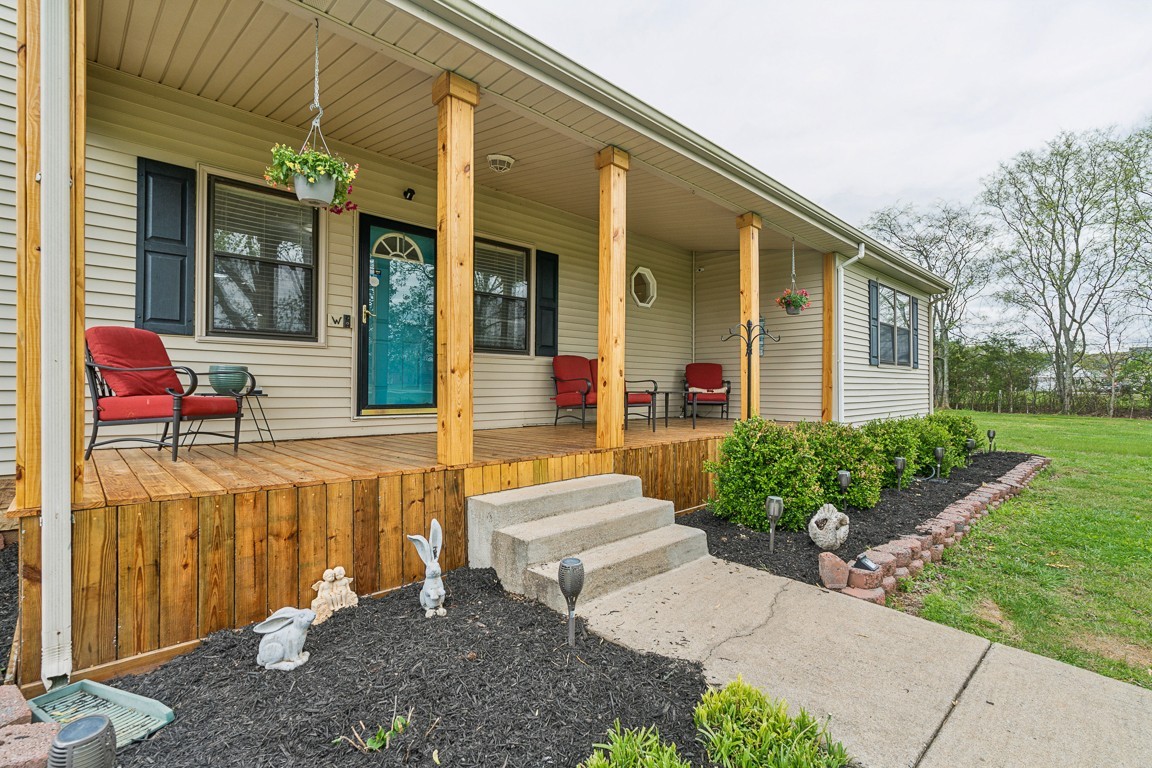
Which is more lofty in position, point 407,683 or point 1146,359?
point 1146,359

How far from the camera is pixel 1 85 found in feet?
10.6

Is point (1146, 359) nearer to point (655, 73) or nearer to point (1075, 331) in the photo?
point (1075, 331)

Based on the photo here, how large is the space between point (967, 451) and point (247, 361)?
8.58 m

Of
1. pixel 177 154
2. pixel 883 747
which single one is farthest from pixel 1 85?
pixel 883 747

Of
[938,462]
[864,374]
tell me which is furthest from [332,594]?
[864,374]


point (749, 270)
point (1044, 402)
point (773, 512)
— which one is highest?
point (749, 270)

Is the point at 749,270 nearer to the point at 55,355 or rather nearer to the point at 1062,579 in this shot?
the point at 1062,579

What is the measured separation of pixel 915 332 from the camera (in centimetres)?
959

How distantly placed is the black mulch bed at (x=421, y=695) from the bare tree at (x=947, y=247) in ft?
68.8

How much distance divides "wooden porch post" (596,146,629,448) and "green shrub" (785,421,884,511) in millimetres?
1609

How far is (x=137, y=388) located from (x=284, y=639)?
2.17 m

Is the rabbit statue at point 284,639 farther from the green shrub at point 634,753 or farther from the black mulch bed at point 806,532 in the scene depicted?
the black mulch bed at point 806,532

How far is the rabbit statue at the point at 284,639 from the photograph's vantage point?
1924mm

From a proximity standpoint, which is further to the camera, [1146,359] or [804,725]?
[1146,359]
